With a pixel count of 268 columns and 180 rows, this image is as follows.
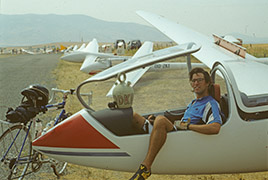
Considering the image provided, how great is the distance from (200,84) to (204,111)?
0.33 meters

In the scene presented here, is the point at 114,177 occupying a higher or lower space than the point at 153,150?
lower

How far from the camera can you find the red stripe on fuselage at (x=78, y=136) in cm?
287

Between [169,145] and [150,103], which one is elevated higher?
[169,145]

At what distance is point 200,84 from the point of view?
306cm

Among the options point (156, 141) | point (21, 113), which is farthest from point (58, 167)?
point (156, 141)

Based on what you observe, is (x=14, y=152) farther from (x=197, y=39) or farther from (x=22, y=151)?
(x=197, y=39)

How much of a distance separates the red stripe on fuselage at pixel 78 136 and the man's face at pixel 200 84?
1.19 m

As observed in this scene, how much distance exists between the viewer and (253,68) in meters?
4.65

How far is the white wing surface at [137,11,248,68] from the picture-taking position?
687cm

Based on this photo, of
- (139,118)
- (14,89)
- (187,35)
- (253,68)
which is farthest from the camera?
(14,89)

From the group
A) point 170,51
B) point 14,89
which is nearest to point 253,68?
point 170,51

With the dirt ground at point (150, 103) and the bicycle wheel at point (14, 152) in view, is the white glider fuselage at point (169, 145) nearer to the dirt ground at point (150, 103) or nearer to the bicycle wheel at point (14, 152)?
the bicycle wheel at point (14, 152)

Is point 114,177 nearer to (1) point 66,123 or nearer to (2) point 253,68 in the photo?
(1) point 66,123

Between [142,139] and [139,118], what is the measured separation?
349 mm
